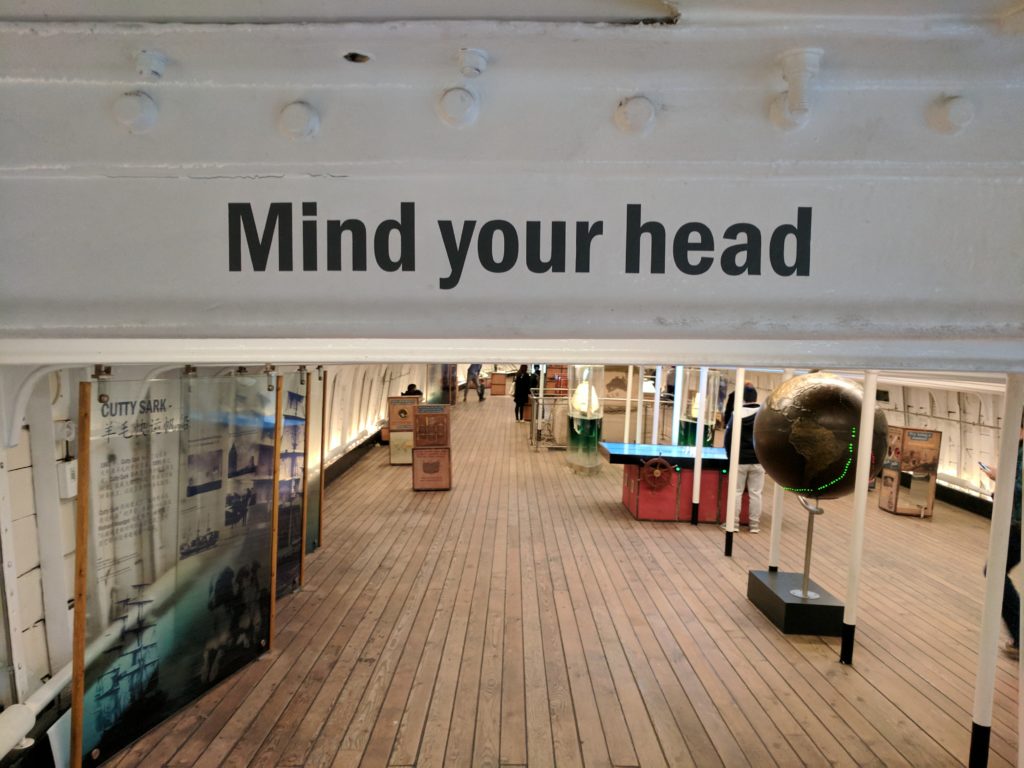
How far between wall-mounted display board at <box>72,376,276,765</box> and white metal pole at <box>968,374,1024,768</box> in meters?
4.91

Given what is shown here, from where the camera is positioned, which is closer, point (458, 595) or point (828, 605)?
point (828, 605)

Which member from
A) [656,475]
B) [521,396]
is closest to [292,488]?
[656,475]

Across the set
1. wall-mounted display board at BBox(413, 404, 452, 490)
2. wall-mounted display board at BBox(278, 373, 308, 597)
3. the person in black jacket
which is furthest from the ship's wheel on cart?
wall-mounted display board at BBox(278, 373, 308, 597)

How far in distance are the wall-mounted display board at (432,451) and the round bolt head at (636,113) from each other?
9.38m

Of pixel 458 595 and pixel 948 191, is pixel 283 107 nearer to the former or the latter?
pixel 948 191

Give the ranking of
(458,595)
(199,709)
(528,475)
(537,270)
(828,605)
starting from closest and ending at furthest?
(537,270), (199,709), (828,605), (458,595), (528,475)

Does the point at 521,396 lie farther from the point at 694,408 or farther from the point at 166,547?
the point at 166,547

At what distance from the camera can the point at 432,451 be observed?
10406 mm

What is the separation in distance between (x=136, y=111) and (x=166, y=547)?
3.49 meters

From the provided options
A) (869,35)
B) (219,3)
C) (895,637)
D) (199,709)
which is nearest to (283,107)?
(219,3)

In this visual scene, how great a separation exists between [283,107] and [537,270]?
1.87 feet

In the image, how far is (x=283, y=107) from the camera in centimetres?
111

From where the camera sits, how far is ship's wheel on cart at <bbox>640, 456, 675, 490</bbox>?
8789 mm

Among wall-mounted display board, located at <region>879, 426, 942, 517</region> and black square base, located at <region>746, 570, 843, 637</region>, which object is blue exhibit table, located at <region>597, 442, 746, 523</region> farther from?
black square base, located at <region>746, 570, 843, 637</region>
